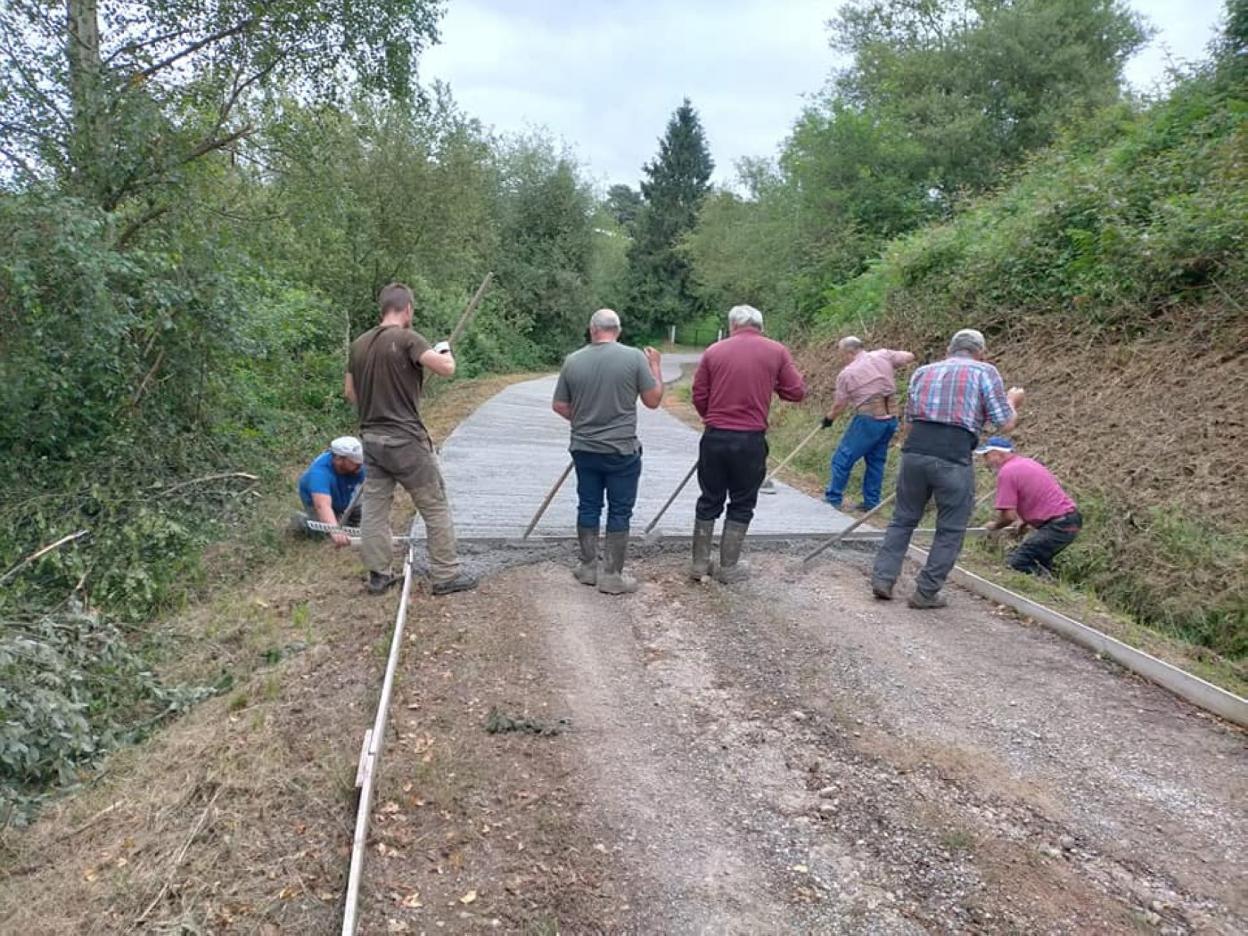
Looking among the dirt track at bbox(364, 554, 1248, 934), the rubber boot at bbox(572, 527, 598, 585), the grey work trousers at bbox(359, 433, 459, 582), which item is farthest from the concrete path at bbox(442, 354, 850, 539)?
the dirt track at bbox(364, 554, 1248, 934)

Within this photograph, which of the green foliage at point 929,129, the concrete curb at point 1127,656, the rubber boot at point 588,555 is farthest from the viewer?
the green foliage at point 929,129

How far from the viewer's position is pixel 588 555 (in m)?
5.15

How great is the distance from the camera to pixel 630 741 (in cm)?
331

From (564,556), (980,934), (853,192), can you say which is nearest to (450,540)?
(564,556)

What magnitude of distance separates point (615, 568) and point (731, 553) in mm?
768

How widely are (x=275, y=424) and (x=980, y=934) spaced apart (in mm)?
9381

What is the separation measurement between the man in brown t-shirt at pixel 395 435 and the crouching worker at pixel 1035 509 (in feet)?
12.4

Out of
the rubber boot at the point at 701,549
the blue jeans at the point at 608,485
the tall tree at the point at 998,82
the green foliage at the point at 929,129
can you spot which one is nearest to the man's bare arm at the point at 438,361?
the blue jeans at the point at 608,485

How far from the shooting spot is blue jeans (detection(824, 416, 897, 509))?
7.18 metres

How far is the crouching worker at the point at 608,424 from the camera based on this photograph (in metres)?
4.87

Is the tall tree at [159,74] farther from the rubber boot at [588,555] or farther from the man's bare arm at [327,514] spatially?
the rubber boot at [588,555]

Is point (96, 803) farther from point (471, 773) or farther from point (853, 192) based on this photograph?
point (853, 192)

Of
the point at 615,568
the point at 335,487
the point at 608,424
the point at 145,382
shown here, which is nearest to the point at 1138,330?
the point at 608,424

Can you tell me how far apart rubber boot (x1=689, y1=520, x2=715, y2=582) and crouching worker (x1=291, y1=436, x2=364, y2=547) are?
2.32 m
